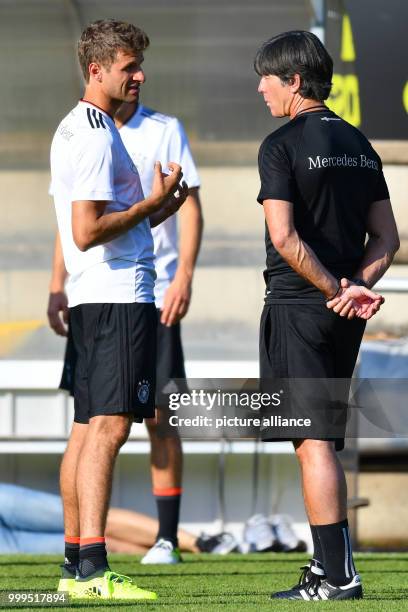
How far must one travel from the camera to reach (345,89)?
6355 millimetres

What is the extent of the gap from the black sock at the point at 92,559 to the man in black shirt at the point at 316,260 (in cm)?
53

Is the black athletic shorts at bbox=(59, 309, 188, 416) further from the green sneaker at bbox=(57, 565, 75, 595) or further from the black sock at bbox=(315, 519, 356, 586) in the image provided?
the black sock at bbox=(315, 519, 356, 586)

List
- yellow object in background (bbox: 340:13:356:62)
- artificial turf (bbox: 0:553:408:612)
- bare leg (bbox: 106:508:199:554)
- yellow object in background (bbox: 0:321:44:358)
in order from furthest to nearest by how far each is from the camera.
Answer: yellow object in background (bbox: 0:321:44:358), yellow object in background (bbox: 340:13:356:62), bare leg (bbox: 106:508:199:554), artificial turf (bbox: 0:553:408:612)

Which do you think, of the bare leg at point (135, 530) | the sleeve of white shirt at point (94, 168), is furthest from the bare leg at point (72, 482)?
the bare leg at point (135, 530)

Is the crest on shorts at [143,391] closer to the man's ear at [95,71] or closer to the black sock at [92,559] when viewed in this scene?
the black sock at [92,559]

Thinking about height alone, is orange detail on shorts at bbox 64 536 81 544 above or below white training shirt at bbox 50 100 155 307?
below

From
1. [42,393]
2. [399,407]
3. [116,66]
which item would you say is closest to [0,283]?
[42,393]

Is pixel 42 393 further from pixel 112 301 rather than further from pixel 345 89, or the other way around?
pixel 112 301

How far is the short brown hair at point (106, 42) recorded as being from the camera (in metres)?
4.16

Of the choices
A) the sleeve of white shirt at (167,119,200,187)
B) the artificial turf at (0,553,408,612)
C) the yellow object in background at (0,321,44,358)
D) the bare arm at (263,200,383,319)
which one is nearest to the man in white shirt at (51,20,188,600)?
the artificial turf at (0,553,408,612)

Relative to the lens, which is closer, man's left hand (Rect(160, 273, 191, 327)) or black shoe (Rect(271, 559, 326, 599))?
black shoe (Rect(271, 559, 326, 599))

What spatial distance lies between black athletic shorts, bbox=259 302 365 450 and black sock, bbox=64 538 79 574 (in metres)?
0.70

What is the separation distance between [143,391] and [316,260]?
622 mm

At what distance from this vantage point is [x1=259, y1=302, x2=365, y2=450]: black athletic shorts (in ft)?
12.8
